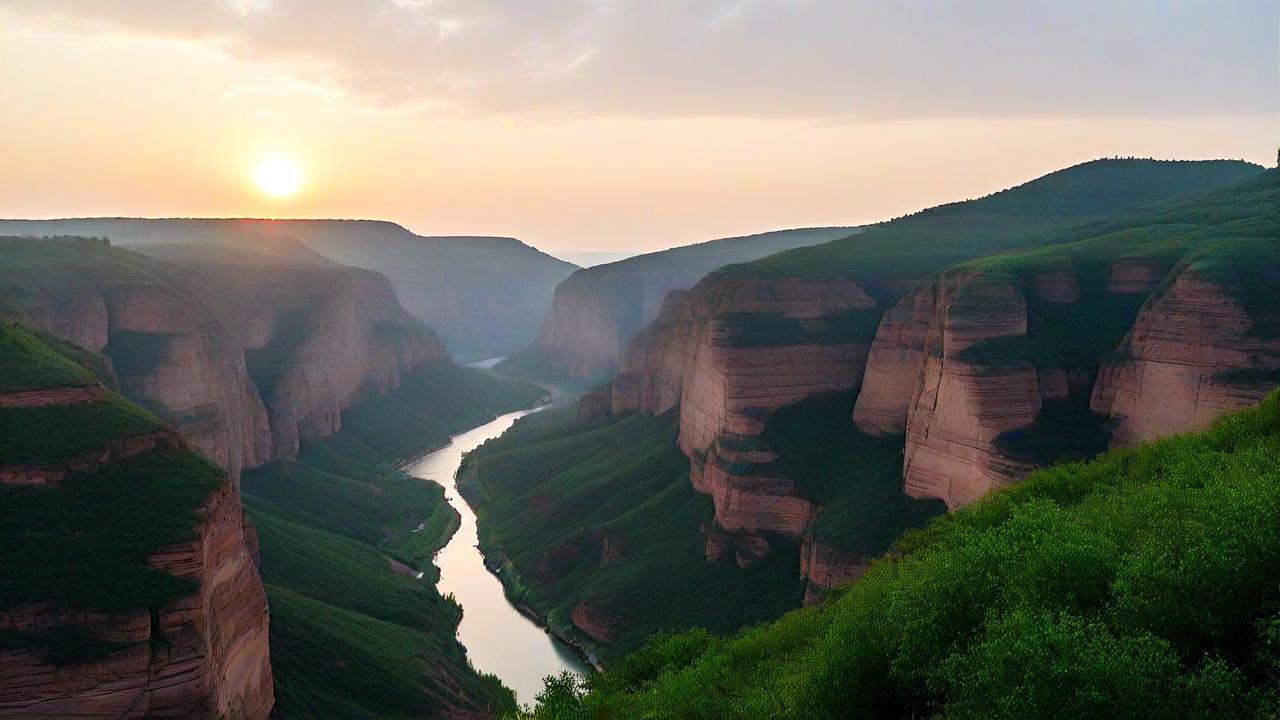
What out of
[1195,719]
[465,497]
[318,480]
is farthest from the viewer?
[465,497]

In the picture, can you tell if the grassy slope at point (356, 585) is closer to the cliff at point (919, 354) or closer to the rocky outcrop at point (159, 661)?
the rocky outcrop at point (159, 661)

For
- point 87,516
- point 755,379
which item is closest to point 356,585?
point 755,379

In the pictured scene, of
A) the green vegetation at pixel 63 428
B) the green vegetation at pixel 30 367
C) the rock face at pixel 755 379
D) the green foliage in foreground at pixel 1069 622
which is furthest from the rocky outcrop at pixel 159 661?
the rock face at pixel 755 379

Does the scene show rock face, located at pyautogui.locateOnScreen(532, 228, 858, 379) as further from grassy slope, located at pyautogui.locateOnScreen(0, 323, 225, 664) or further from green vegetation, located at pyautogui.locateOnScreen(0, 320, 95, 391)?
grassy slope, located at pyautogui.locateOnScreen(0, 323, 225, 664)

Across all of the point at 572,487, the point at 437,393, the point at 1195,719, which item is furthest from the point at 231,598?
the point at 437,393

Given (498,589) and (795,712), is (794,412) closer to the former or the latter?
(498,589)

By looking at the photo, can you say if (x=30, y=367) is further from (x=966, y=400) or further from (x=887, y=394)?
(x=887, y=394)

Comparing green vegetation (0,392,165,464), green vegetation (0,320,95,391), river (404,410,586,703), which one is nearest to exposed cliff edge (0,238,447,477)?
river (404,410,586,703)
